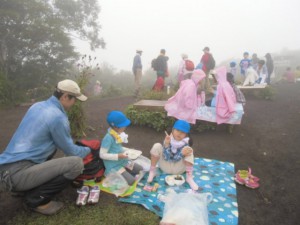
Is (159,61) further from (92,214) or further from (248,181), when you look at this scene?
(92,214)

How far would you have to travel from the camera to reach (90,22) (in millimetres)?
16469

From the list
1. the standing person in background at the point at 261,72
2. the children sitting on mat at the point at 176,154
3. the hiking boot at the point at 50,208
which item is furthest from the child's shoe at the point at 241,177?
the standing person in background at the point at 261,72

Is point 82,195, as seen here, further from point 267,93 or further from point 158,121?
point 267,93

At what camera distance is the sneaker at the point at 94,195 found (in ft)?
10.6

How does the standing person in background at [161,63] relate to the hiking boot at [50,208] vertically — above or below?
above

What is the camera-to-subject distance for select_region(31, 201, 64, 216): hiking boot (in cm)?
297

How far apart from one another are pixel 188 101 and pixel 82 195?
3300 mm

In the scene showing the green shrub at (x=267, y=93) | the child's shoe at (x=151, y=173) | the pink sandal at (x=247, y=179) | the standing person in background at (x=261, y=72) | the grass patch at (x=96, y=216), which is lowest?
the grass patch at (x=96, y=216)

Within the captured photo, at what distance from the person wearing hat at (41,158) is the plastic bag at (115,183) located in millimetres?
681

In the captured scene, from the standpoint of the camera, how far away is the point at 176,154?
3.84 m

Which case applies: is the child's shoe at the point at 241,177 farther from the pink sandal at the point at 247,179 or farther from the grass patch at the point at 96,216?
the grass patch at the point at 96,216

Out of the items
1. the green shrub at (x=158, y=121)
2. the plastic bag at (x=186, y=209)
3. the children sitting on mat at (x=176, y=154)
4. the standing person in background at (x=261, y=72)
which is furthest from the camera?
the standing person in background at (x=261, y=72)

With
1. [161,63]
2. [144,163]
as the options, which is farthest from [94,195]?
[161,63]

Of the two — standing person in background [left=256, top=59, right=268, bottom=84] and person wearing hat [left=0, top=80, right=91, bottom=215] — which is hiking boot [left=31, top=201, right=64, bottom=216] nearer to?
person wearing hat [left=0, top=80, right=91, bottom=215]
